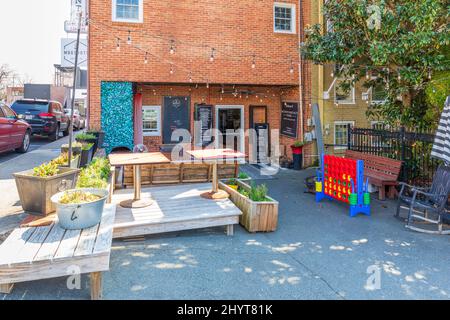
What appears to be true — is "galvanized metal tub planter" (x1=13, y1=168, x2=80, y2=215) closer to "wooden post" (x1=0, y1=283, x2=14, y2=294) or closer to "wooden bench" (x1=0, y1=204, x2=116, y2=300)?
"wooden bench" (x1=0, y1=204, x2=116, y2=300)

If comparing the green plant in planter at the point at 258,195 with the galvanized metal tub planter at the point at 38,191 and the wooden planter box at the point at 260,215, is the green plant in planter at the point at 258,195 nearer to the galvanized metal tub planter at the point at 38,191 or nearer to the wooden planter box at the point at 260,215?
the wooden planter box at the point at 260,215

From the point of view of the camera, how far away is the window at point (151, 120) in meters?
11.9

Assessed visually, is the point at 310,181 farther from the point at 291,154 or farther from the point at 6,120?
the point at 6,120

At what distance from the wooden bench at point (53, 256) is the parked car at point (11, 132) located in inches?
343

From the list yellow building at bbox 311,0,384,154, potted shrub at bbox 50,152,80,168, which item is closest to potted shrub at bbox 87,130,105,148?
potted shrub at bbox 50,152,80,168

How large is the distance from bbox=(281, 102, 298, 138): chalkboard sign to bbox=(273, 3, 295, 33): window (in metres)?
2.58

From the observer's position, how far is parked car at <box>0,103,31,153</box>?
11.2m

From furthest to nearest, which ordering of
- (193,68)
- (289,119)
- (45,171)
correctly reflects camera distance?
(289,119), (193,68), (45,171)

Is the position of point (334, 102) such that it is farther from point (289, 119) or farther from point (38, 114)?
point (38, 114)

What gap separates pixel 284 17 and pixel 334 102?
3480 millimetres

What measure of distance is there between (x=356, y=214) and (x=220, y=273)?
3824mm

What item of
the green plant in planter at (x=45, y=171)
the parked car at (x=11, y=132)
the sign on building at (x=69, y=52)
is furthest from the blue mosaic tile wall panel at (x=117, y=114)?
the green plant in planter at (x=45, y=171)

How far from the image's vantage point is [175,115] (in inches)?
478

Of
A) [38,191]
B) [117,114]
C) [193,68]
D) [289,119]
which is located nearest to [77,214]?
[38,191]
